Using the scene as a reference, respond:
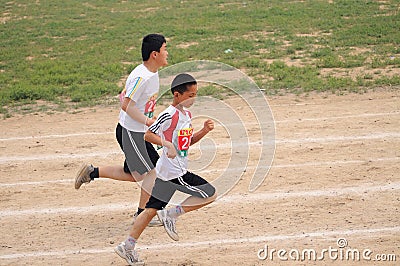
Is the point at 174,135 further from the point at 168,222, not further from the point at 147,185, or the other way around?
the point at 147,185

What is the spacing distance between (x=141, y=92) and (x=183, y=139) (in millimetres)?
1024

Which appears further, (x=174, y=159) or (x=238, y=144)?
(x=238, y=144)

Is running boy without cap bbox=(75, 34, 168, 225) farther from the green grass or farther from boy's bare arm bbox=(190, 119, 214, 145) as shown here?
the green grass

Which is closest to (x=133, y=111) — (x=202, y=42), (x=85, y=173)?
(x=85, y=173)

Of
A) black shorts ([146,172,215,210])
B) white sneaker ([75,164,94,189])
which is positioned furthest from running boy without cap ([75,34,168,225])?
black shorts ([146,172,215,210])

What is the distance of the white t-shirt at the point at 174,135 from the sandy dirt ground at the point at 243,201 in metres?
0.89

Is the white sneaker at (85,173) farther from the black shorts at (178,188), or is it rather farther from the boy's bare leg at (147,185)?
the black shorts at (178,188)

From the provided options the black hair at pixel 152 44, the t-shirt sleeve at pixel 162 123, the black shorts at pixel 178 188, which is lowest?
the black shorts at pixel 178 188

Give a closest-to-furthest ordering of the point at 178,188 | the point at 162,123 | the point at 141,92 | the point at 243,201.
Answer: the point at 162,123 → the point at 178,188 → the point at 141,92 → the point at 243,201

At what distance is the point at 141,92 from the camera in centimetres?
730

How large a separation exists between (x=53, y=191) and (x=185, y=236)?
89.7 inches

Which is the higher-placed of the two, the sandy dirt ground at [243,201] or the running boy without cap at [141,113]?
the running boy without cap at [141,113]

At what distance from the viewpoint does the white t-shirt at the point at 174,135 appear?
21.1 ft

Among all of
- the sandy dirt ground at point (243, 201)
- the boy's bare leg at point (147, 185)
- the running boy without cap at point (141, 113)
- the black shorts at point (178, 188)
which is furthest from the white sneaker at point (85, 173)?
the black shorts at point (178, 188)
